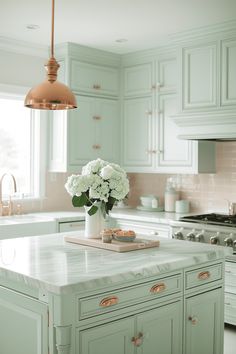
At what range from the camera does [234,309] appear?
403 centimetres

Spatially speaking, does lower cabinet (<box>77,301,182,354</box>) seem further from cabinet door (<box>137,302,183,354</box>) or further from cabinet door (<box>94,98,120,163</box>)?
cabinet door (<box>94,98,120,163</box>)

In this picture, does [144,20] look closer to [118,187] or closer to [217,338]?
[118,187]

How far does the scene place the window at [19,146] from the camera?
16.7ft

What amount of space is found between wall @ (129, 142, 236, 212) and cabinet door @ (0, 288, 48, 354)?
295 cm

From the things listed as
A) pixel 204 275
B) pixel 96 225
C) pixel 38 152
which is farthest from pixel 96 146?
pixel 204 275

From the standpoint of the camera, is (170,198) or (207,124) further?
(170,198)

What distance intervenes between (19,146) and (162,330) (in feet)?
10.5

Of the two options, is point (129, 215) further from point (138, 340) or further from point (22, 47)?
point (138, 340)

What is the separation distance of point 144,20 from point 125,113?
150 centimetres

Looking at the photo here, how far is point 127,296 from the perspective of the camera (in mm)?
2371

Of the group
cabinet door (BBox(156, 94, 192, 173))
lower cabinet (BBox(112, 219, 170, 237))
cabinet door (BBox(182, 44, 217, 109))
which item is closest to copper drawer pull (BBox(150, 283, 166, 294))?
lower cabinet (BBox(112, 219, 170, 237))

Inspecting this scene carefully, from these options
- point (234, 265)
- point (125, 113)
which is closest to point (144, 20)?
point (125, 113)

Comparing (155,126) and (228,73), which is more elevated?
(228,73)

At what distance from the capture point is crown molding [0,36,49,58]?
4.86m
